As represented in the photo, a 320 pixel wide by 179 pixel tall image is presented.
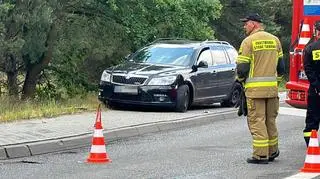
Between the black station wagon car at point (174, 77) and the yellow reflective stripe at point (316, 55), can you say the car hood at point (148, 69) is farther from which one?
the yellow reflective stripe at point (316, 55)

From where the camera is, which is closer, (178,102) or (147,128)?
(147,128)

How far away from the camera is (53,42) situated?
18.9 metres

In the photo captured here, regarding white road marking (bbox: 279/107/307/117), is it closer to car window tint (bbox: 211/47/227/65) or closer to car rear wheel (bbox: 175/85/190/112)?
car window tint (bbox: 211/47/227/65)

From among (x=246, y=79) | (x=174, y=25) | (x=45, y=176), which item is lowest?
(x=45, y=176)

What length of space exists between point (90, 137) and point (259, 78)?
339cm

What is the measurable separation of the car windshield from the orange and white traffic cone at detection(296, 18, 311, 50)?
5.28 m

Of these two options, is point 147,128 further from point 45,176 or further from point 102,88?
point 45,176

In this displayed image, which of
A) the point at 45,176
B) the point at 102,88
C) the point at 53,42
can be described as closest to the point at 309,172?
the point at 45,176

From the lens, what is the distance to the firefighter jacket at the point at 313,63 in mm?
9891

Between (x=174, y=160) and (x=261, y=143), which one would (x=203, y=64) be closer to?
(x=174, y=160)

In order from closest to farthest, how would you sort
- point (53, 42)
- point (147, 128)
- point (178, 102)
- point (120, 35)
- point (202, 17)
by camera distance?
1. point (147, 128)
2. point (178, 102)
3. point (53, 42)
4. point (120, 35)
5. point (202, 17)

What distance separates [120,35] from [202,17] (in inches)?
120

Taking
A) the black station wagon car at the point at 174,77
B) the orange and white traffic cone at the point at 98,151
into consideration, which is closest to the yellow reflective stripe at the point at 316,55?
the orange and white traffic cone at the point at 98,151

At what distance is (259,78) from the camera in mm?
9531
